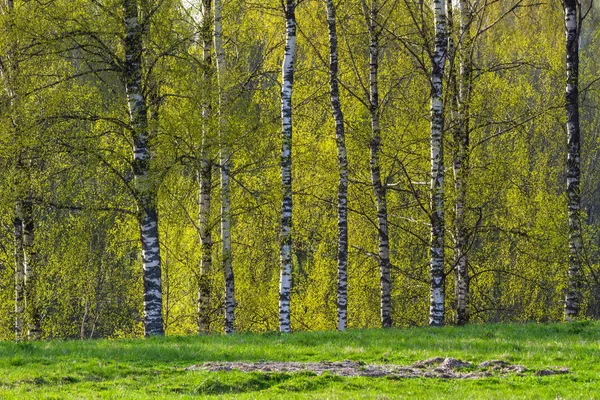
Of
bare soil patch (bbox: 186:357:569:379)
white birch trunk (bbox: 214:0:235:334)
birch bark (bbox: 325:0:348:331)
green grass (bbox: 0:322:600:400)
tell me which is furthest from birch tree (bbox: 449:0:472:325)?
bare soil patch (bbox: 186:357:569:379)

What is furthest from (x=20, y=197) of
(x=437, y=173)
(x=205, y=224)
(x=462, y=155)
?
(x=462, y=155)

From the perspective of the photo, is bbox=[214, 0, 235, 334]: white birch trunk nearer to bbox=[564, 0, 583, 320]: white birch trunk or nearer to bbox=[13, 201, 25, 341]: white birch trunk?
bbox=[13, 201, 25, 341]: white birch trunk

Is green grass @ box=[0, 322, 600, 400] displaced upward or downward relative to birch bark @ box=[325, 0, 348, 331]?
downward

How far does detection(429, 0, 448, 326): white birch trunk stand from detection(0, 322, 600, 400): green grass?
175 cm

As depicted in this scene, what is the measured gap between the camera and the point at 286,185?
21.4 metres

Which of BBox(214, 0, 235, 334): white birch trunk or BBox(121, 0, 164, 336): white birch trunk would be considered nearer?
BBox(121, 0, 164, 336): white birch trunk

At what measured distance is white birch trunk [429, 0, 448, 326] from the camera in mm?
21469

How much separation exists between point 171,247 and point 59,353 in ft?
61.4

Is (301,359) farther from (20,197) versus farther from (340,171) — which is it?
(20,197)

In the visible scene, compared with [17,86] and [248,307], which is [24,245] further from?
[248,307]

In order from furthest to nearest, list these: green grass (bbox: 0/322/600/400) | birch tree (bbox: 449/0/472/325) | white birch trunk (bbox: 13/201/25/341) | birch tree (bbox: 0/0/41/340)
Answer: white birch trunk (bbox: 13/201/25/341) < birch tree (bbox: 449/0/472/325) < birch tree (bbox: 0/0/41/340) < green grass (bbox: 0/322/600/400)

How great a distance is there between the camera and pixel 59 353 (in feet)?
53.0

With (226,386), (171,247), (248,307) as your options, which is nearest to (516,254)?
(248,307)

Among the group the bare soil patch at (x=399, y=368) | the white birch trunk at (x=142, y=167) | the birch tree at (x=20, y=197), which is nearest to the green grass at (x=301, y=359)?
the bare soil patch at (x=399, y=368)
